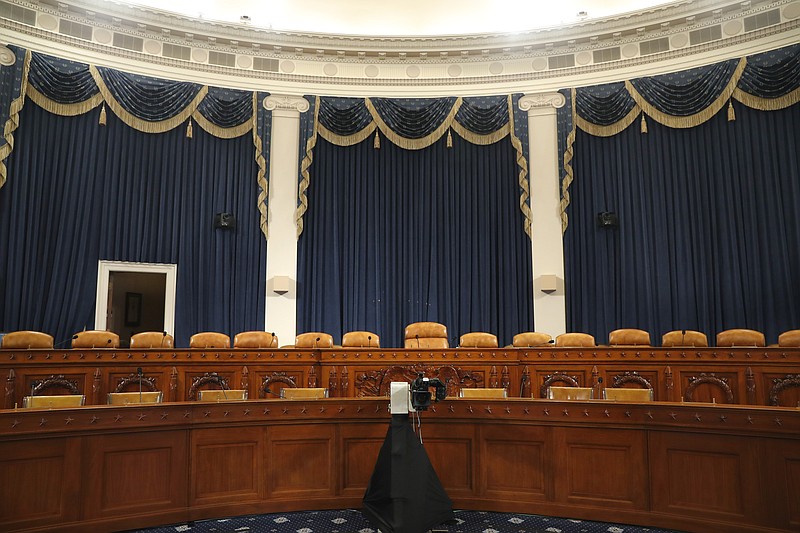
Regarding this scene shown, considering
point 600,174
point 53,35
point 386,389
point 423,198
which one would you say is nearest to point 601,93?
point 600,174

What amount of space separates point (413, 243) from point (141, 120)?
181 inches

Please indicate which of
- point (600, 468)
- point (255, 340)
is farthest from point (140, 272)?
point (600, 468)

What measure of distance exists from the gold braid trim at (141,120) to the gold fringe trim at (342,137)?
1942 millimetres

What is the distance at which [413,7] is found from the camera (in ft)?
35.4

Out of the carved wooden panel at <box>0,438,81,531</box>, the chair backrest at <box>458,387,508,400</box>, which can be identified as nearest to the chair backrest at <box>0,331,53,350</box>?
the carved wooden panel at <box>0,438,81,531</box>

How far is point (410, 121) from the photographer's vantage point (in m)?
10.7

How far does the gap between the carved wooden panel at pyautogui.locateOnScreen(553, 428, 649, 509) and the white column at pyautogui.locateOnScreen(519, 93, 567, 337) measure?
4.95 m

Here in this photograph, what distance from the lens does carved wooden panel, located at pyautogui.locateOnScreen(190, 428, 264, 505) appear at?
4820mm

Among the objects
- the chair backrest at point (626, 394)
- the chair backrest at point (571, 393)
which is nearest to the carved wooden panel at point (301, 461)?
the chair backrest at point (571, 393)

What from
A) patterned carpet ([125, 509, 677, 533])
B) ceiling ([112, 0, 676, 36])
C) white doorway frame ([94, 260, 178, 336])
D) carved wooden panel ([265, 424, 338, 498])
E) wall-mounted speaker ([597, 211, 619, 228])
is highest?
ceiling ([112, 0, 676, 36])

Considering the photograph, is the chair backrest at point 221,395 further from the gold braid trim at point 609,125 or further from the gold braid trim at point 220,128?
the gold braid trim at point 609,125

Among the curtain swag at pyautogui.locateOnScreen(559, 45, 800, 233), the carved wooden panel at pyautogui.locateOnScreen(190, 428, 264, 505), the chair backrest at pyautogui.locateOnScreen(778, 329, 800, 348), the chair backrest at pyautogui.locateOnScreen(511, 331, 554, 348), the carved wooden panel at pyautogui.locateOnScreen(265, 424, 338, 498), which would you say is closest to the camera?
the carved wooden panel at pyautogui.locateOnScreen(190, 428, 264, 505)

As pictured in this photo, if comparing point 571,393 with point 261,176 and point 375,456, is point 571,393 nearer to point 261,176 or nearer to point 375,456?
point 375,456

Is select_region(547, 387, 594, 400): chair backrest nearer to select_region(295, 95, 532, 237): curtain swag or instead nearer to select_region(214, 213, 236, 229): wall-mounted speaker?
select_region(295, 95, 532, 237): curtain swag
